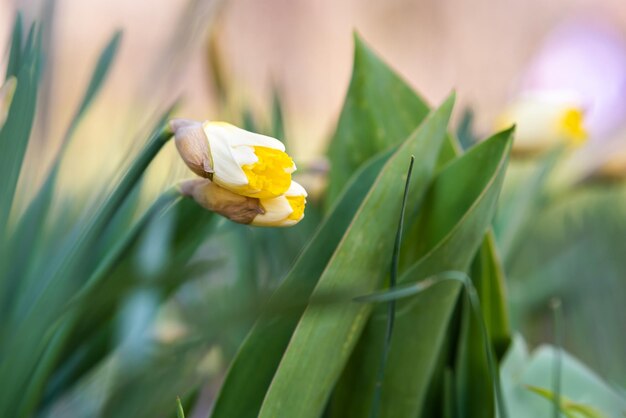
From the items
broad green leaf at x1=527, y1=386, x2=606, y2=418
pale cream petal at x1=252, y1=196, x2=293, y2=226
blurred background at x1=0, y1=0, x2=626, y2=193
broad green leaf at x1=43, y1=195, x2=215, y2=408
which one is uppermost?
blurred background at x1=0, y1=0, x2=626, y2=193

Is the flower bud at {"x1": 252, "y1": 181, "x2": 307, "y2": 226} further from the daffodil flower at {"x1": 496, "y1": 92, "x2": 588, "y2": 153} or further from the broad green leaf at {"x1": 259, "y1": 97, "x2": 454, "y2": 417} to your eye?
the daffodil flower at {"x1": 496, "y1": 92, "x2": 588, "y2": 153}

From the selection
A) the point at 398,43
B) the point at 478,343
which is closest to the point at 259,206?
the point at 478,343

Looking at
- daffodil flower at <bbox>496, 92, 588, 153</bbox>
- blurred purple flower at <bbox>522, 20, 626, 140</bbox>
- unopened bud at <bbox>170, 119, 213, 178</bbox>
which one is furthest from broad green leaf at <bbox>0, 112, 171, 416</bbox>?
blurred purple flower at <bbox>522, 20, 626, 140</bbox>

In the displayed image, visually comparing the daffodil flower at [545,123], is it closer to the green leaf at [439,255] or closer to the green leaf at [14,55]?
the green leaf at [439,255]

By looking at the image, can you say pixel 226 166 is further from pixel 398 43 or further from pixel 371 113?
pixel 398 43

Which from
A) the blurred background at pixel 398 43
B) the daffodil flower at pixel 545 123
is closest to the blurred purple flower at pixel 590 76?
the daffodil flower at pixel 545 123
